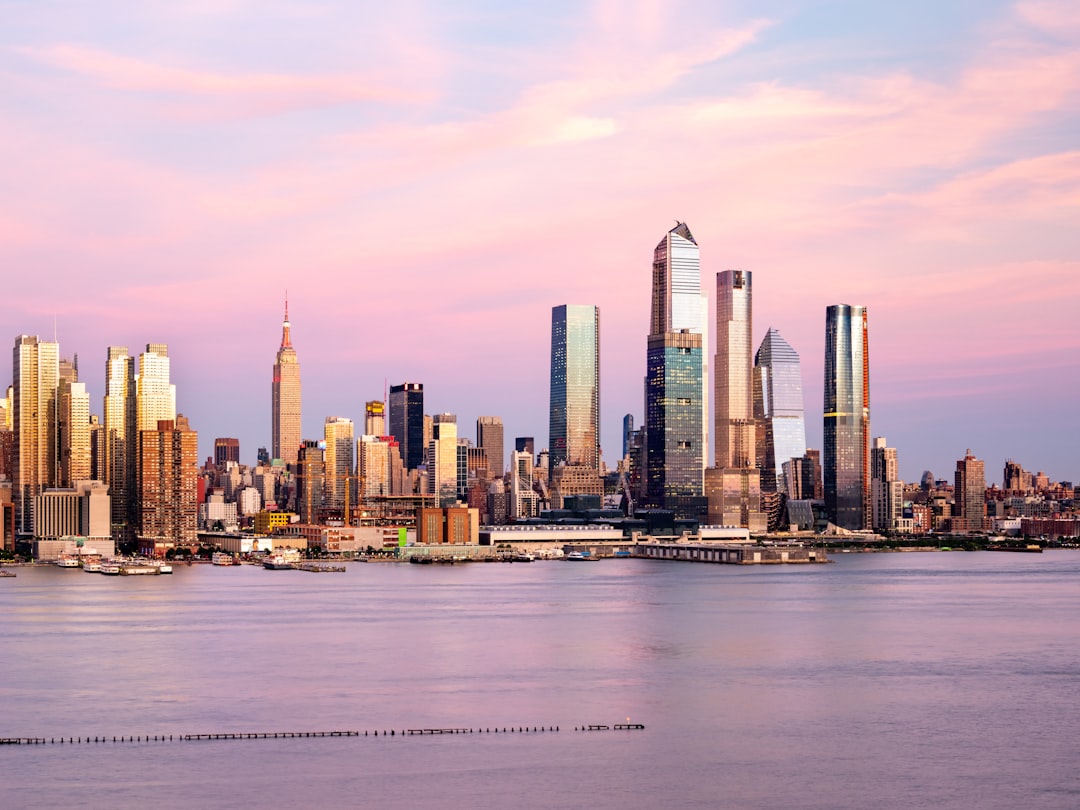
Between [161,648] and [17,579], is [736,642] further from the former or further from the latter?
[17,579]

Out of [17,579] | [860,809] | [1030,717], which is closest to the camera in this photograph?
[860,809]

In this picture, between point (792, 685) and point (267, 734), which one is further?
point (792, 685)

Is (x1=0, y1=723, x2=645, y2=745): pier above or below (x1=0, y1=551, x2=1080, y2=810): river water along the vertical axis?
above

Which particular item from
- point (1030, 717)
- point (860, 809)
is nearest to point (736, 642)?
point (1030, 717)

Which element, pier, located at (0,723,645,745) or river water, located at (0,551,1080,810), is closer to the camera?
river water, located at (0,551,1080,810)

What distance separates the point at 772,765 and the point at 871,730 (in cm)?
712

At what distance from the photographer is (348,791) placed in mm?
41781

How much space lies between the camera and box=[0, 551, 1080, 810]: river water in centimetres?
4262

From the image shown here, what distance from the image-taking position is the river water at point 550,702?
42.6 m

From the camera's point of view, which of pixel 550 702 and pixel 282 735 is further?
pixel 550 702

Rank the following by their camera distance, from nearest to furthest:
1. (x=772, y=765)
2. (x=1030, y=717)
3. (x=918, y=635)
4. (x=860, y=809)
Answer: (x=860, y=809)
(x=772, y=765)
(x=1030, y=717)
(x=918, y=635)

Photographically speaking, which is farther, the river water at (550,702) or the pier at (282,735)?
the pier at (282,735)

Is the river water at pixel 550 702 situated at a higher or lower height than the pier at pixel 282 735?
lower

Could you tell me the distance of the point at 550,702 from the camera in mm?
56281
